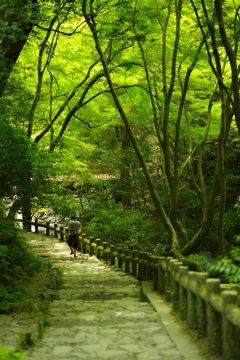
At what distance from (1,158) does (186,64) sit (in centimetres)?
677

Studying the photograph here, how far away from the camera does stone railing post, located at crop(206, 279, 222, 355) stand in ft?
16.5

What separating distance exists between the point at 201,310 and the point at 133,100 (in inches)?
566

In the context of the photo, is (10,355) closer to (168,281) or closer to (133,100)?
(168,281)

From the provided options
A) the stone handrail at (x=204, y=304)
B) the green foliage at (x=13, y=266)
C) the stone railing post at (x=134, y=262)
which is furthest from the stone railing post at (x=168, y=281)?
the stone railing post at (x=134, y=262)

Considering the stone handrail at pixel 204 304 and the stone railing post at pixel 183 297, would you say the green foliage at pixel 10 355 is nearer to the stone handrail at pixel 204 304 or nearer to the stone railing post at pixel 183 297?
the stone handrail at pixel 204 304

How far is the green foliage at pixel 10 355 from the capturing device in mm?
4742

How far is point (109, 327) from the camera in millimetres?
6730

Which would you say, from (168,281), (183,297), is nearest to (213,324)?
(183,297)

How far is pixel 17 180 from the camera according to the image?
41.8 feet

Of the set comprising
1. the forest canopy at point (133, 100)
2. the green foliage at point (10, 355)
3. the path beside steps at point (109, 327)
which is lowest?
the path beside steps at point (109, 327)

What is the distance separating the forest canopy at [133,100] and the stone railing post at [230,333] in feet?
14.8

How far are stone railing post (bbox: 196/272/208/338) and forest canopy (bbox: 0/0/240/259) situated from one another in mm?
3993

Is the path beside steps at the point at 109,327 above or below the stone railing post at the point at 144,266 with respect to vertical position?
below

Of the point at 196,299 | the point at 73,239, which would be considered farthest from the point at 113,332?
the point at 73,239
